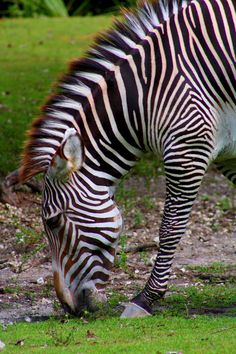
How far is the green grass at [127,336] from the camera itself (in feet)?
22.7

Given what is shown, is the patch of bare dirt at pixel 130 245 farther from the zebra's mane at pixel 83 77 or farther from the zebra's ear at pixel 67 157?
the zebra's mane at pixel 83 77

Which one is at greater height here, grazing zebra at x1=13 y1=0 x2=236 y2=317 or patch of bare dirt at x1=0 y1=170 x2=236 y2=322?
grazing zebra at x1=13 y1=0 x2=236 y2=317

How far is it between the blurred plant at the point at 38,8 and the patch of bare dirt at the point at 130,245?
12.6m

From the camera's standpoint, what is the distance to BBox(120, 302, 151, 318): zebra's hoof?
8.45 m

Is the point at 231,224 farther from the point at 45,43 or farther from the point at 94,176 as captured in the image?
the point at 45,43

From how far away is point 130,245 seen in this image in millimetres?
11688

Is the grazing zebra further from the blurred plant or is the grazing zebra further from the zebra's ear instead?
the blurred plant

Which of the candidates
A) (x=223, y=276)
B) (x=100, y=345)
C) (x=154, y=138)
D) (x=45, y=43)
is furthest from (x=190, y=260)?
(x=45, y=43)

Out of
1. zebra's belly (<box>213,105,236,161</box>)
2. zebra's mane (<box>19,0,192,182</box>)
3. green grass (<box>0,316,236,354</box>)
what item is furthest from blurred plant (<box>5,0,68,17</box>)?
green grass (<box>0,316,236,354</box>)

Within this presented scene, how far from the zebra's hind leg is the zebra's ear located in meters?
0.83

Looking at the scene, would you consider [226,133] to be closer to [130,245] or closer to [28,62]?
[130,245]

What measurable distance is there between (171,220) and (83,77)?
1.58m

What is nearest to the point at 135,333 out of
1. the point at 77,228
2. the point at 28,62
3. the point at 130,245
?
the point at 77,228

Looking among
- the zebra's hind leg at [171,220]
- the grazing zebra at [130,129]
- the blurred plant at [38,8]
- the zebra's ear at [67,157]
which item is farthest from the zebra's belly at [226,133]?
the blurred plant at [38,8]
